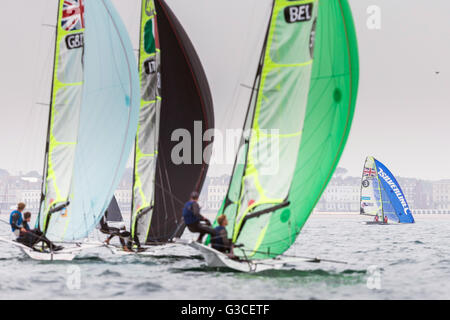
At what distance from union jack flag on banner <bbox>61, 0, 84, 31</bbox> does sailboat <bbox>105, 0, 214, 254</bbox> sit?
1.90 meters

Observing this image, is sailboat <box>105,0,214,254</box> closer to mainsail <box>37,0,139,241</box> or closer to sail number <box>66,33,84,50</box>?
mainsail <box>37,0,139,241</box>

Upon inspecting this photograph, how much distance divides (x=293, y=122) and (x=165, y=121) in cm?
696

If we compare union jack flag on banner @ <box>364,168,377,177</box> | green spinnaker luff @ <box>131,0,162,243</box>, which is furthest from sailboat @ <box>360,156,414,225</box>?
green spinnaker luff @ <box>131,0,162,243</box>

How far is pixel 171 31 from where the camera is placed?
2222cm

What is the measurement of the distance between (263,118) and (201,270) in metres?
4.19

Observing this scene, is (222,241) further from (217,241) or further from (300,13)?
(300,13)

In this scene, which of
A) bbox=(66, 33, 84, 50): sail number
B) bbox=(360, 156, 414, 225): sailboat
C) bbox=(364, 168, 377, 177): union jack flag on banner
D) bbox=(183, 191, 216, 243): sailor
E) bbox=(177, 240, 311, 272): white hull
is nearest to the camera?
bbox=(177, 240, 311, 272): white hull

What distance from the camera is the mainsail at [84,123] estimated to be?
66.6ft

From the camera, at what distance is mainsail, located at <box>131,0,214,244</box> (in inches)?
819

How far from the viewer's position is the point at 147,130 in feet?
69.2

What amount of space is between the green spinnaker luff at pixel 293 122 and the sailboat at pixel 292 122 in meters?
0.02

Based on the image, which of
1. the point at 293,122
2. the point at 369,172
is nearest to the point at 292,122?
the point at 293,122

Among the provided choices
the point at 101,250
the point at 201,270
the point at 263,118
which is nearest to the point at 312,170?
the point at 263,118
